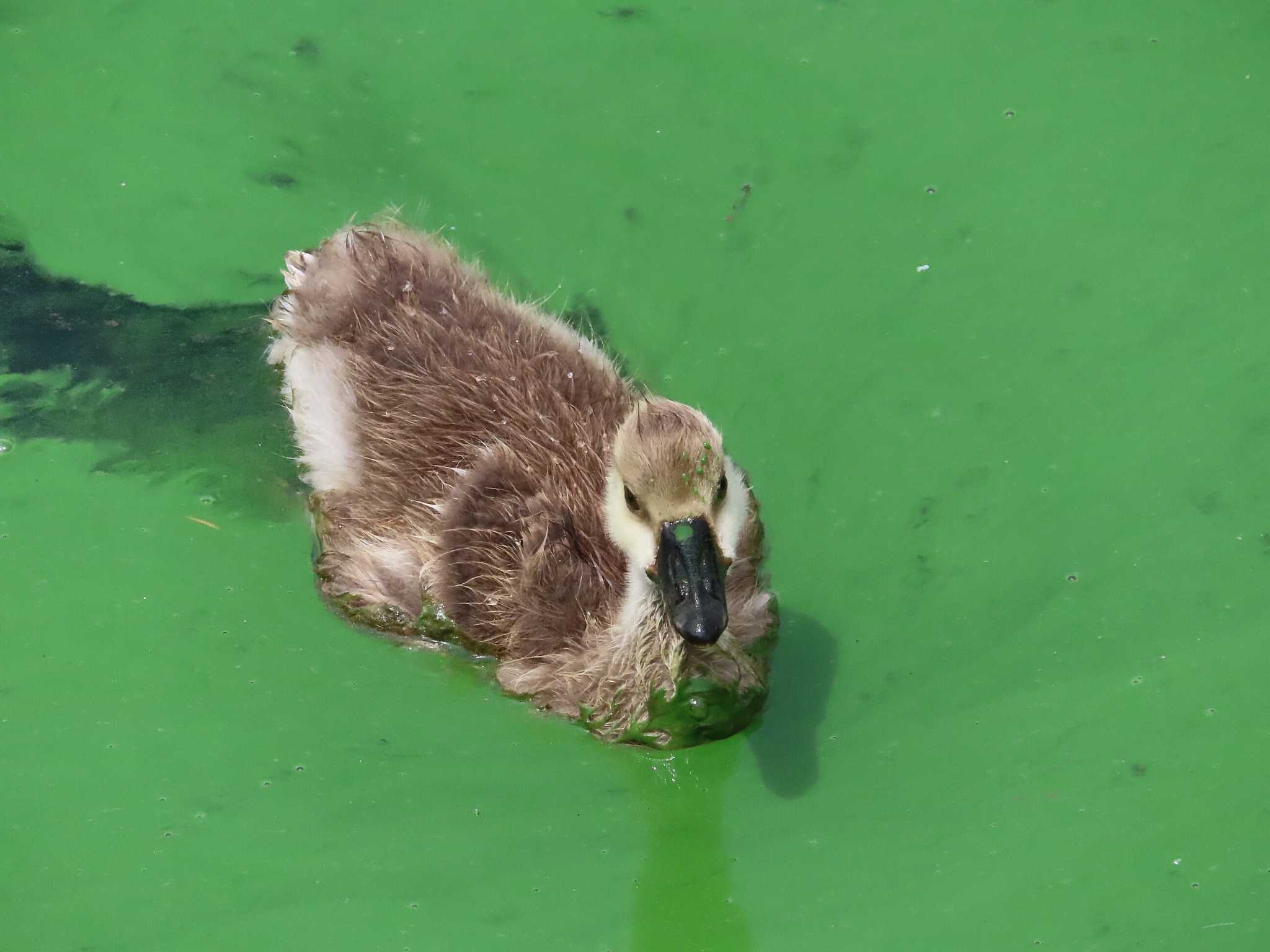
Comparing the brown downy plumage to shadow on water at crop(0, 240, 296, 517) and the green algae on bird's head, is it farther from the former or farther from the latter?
shadow on water at crop(0, 240, 296, 517)

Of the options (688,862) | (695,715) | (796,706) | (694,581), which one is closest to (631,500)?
(694,581)

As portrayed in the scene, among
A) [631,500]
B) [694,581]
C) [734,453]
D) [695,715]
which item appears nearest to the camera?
[694,581]

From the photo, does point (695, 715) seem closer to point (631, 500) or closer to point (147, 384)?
point (631, 500)

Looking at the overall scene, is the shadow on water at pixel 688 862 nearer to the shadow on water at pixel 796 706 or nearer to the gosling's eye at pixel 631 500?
the shadow on water at pixel 796 706

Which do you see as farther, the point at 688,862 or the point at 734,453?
the point at 734,453

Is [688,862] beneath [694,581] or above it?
beneath

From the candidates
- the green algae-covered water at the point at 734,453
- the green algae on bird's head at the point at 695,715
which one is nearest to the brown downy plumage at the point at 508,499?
the green algae on bird's head at the point at 695,715
